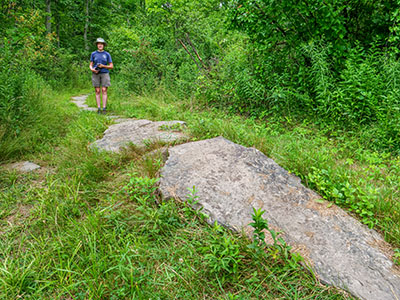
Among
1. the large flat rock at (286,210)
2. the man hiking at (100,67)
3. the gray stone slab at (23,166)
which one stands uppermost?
the man hiking at (100,67)

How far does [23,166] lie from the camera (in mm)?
3078

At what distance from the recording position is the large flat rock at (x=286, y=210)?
56.6 inches

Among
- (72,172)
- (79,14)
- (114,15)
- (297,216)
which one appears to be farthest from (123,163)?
(114,15)

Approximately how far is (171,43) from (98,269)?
347 inches

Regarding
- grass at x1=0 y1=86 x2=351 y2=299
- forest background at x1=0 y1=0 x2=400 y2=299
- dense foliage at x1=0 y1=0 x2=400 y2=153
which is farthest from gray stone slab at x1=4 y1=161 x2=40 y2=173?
dense foliage at x1=0 y1=0 x2=400 y2=153

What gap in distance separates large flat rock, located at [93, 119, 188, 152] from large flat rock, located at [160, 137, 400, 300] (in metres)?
0.67

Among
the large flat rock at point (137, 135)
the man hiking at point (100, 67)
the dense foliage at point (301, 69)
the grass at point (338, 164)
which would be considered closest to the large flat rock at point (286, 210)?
the grass at point (338, 164)

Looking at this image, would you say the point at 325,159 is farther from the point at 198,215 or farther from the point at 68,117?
the point at 68,117

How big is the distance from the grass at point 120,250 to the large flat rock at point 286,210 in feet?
0.44

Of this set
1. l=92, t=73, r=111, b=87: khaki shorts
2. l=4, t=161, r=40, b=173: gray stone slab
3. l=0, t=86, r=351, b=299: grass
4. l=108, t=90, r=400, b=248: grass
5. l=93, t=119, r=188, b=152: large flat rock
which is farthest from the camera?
Answer: l=92, t=73, r=111, b=87: khaki shorts

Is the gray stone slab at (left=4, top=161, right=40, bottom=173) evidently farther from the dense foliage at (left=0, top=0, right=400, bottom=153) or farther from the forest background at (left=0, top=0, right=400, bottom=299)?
the dense foliage at (left=0, top=0, right=400, bottom=153)

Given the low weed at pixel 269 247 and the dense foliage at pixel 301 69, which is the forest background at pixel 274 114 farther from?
the low weed at pixel 269 247

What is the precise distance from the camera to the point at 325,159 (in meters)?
2.51

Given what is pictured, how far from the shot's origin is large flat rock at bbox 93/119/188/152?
3285 millimetres
